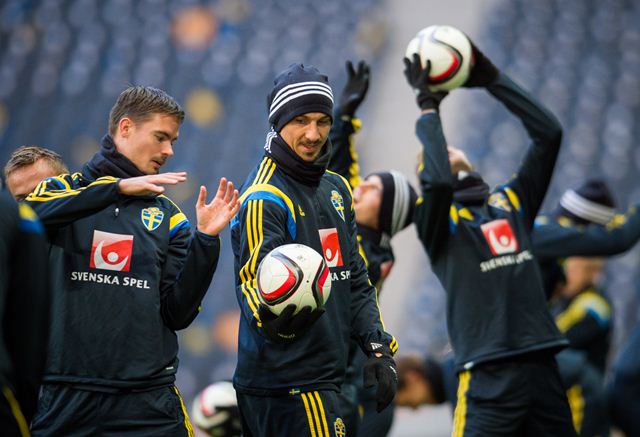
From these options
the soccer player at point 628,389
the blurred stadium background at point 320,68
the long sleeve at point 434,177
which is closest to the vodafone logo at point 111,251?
the long sleeve at point 434,177

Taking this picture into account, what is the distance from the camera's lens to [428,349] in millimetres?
12375

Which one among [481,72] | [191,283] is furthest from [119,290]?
[481,72]

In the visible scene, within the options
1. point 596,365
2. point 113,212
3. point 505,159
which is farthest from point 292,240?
point 505,159

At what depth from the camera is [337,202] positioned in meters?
4.51

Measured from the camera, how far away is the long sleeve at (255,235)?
4.01 meters

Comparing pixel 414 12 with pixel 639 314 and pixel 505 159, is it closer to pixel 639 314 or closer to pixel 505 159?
pixel 505 159

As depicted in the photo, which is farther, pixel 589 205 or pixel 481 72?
pixel 589 205

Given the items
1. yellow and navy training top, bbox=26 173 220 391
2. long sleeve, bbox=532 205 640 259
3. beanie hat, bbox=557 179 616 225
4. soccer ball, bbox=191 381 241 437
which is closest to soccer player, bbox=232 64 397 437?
yellow and navy training top, bbox=26 173 220 391

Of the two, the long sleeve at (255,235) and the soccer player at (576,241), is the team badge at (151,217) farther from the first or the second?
the soccer player at (576,241)

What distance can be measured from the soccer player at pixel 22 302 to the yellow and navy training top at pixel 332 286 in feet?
3.38

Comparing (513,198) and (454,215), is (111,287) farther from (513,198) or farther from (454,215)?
(513,198)

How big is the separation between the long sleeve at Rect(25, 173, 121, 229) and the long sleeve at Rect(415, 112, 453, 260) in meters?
1.95

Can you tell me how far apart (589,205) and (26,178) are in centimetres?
432

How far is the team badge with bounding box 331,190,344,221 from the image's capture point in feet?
14.7
